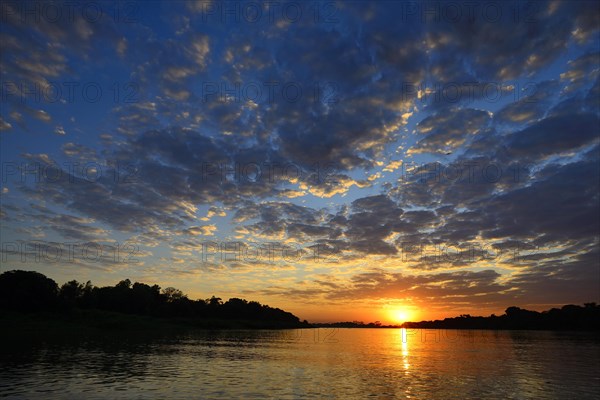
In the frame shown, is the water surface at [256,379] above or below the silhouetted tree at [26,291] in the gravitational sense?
below

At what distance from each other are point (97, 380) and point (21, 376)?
7.16 meters

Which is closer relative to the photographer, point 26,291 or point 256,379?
point 256,379

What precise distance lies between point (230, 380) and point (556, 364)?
61.0 m

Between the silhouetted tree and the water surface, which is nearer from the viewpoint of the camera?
the water surface

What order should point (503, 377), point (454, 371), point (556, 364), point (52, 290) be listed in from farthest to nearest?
point (52, 290)
point (556, 364)
point (454, 371)
point (503, 377)

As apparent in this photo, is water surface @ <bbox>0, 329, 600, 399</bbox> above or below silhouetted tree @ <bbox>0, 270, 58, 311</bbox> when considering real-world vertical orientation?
below

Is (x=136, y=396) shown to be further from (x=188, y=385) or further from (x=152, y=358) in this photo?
(x=152, y=358)

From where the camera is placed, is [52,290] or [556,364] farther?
[52,290]

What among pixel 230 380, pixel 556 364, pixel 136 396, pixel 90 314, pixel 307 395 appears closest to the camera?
pixel 136 396

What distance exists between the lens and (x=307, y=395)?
1539 inches

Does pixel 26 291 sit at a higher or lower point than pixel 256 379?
higher

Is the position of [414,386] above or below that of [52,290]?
below

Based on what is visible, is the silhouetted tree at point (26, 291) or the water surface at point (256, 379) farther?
the silhouetted tree at point (26, 291)

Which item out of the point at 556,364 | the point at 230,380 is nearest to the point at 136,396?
the point at 230,380
